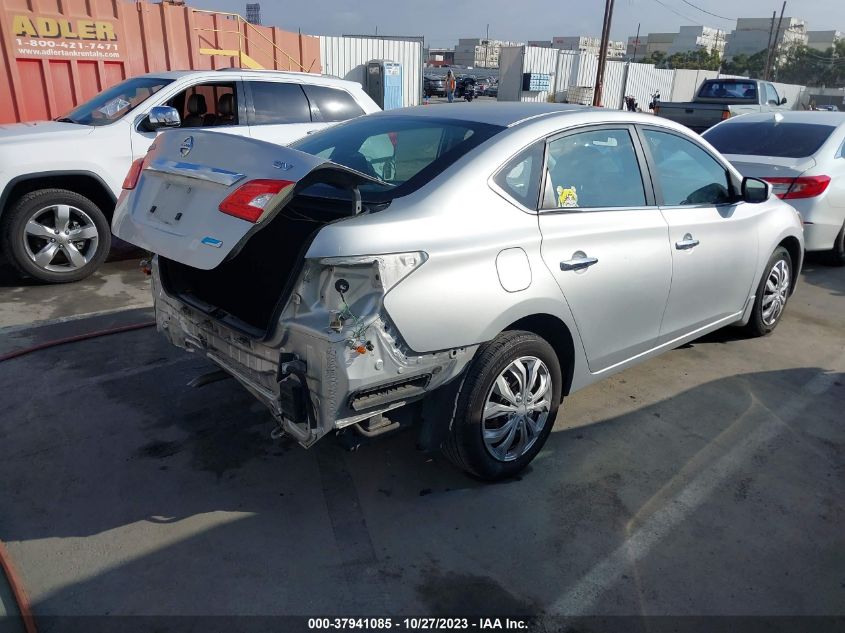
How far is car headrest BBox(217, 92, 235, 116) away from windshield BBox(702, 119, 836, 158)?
5.38 meters

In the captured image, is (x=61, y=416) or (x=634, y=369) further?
(x=634, y=369)

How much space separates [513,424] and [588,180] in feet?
4.42

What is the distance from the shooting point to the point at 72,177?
621 cm

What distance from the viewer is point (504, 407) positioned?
312 centimetres

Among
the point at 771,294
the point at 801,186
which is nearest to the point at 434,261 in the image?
the point at 771,294

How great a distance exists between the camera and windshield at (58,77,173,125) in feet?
21.4

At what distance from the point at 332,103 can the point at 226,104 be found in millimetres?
1196

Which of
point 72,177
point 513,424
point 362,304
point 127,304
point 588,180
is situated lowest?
point 127,304

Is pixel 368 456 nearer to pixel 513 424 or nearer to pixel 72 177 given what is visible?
pixel 513 424

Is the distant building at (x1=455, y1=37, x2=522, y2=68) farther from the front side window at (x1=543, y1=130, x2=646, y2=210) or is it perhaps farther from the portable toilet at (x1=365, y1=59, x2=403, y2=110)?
the front side window at (x1=543, y1=130, x2=646, y2=210)

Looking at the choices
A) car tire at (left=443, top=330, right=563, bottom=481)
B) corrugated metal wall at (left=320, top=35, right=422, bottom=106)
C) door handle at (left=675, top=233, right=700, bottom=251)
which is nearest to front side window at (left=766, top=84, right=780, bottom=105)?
corrugated metal wall at (left=320, top=35, right=422, bottom=106)

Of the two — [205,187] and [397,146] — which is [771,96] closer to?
[397,146]

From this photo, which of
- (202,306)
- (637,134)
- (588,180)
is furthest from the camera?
(637,134)

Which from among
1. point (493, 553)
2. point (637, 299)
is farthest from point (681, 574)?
point (637, 299)
